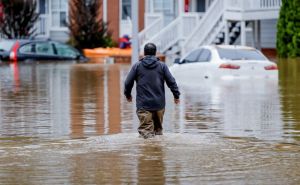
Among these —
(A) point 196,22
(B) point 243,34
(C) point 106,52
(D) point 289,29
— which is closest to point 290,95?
(D) point 289,29

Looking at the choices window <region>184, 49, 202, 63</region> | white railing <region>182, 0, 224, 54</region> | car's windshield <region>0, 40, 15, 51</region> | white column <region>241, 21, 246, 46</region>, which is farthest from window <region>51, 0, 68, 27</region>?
window <region>184, 49, 202, 63</region>

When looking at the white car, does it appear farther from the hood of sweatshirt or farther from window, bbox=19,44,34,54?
window, bbox=19,44,34,54

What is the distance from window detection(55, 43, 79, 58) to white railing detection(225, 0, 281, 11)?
701 cm

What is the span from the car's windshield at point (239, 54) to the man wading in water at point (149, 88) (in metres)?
13.7

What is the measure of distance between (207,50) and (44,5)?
32234 mm

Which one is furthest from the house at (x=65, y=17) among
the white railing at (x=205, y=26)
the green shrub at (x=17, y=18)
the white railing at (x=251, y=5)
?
the white railing at (x=251, y=5)

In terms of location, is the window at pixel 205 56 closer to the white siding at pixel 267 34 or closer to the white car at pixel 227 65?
the white car at pixel 227 65

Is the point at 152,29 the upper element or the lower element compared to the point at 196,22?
lower

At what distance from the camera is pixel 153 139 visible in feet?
44.9

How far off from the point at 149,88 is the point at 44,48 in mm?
30053

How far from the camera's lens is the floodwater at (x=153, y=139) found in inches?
422

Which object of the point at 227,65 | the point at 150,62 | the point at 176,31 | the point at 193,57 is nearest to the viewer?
the point at 150,62

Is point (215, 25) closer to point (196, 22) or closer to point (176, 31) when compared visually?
point (196, 22)

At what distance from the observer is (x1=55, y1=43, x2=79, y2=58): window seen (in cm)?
4369
